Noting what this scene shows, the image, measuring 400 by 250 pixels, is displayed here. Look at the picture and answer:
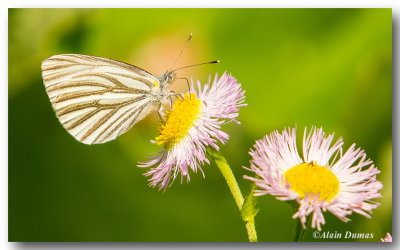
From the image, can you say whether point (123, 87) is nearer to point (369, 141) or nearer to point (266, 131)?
point (266, 131)

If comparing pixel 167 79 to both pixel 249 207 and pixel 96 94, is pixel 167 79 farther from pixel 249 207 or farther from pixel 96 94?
pixel 249 207

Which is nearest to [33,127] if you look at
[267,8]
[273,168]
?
[267,8]

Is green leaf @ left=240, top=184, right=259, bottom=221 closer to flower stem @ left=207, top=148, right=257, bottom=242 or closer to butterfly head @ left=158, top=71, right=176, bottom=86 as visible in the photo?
flower stem @ left=207, top=148, right=257, bottom=242

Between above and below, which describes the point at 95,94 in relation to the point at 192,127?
above

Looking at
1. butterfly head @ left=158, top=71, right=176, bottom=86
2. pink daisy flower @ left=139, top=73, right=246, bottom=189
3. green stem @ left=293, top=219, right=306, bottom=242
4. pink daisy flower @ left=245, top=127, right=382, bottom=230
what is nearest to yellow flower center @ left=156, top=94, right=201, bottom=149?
pink daisy flower @ left=139, top=73, right=246, bottom=189

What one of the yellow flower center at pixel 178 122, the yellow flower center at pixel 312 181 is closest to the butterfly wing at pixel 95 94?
the yellow flower center at pixel 178 122

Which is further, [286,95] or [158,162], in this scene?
[286,95]

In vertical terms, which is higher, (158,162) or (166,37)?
(166,37)

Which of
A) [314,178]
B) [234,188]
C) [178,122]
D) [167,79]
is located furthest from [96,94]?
[314,178]
